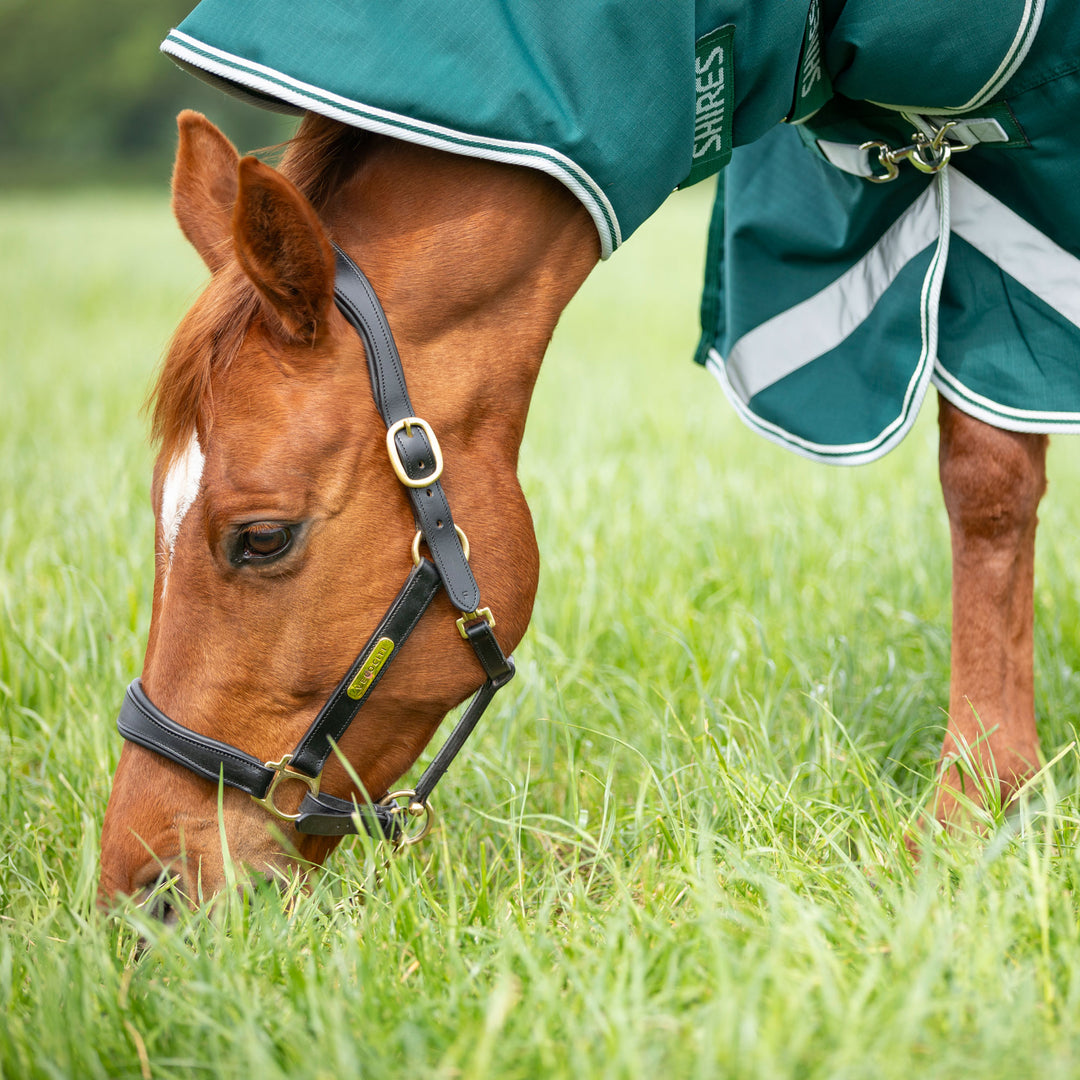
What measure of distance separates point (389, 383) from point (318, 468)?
17cm

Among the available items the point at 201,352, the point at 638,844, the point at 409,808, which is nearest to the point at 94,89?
the point at 201,352

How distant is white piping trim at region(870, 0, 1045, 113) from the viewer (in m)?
1.62

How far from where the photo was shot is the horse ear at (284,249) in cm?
140

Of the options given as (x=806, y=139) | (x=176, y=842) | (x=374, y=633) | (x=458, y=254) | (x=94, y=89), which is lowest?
(x=176, y=842)

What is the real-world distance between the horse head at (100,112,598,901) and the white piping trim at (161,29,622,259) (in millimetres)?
107

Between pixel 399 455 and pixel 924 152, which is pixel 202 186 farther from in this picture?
pixel 924 152

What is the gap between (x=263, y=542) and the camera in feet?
5.09

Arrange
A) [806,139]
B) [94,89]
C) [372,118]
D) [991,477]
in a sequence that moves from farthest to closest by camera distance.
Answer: [94,89], [806,139], [991,477], [372,118]

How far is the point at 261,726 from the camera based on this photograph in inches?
63.8

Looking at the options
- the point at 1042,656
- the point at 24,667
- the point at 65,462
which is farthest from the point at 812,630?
the point at 65,462

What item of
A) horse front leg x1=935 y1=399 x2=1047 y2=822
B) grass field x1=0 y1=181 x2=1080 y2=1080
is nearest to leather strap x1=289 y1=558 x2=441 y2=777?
grass field x1=0 y1=181 x2=1080 y2=1080

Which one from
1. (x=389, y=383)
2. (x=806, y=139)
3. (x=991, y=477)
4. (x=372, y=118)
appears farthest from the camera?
(x=806, y=139)

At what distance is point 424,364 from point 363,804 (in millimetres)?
766

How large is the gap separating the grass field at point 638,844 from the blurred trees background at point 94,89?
142 ft
